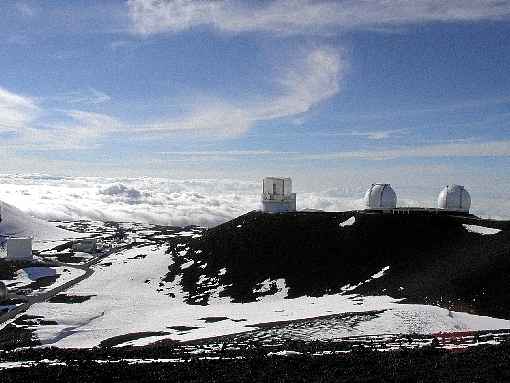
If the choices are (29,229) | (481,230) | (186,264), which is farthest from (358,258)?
(29,229)

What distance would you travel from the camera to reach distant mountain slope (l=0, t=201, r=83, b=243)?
6580 inches

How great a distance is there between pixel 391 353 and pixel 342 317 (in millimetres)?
14648

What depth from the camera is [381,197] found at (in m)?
76.8

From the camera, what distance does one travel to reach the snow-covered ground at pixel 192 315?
3341 cm

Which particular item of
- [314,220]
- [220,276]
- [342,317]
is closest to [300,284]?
[220,276]

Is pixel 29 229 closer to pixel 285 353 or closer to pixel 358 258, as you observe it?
pixel 358 258

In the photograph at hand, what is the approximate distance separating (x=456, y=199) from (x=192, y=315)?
48901mm

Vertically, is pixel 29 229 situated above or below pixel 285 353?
below

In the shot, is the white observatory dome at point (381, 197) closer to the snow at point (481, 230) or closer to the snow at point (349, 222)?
the snow at point (349, 222)

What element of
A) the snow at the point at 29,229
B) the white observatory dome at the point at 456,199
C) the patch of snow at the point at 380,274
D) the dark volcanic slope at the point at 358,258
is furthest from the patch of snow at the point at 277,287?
the snow at the point at 29,229

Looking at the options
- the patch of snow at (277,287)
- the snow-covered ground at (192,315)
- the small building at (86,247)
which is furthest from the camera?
the small building at (86,247)

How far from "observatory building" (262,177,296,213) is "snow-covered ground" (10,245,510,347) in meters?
24.4

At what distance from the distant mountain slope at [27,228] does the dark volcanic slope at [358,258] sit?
10065 cm

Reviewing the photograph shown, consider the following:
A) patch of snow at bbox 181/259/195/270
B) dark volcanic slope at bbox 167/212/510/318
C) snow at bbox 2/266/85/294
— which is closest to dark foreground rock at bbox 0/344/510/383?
dark volcanic slope at bbox 167/212/510/318
